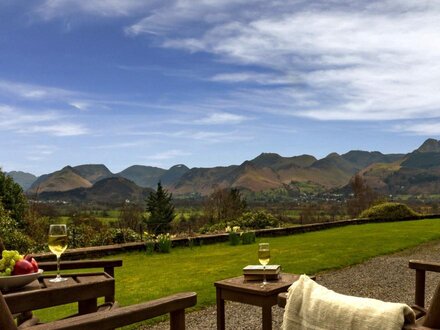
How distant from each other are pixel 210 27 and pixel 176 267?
19613 mm

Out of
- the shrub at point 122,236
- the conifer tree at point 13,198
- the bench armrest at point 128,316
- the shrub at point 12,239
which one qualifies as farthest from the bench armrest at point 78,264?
the conifer tree at point 13,198

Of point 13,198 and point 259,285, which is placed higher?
point 13,198

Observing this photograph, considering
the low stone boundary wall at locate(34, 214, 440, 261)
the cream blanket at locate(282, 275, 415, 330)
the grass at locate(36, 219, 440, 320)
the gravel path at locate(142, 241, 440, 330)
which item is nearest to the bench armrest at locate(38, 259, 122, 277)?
the gravel path at locate(142, 241, 440, 330)

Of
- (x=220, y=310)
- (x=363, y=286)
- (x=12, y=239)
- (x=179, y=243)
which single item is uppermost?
(x=220, y=310)

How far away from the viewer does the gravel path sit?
577cm

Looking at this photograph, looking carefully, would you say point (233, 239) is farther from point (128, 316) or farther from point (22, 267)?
point (128, 316)

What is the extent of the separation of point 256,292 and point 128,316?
1.40 metres

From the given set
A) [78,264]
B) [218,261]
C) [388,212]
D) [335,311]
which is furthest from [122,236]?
[388,212]

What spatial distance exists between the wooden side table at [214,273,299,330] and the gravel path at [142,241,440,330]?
5.71ft

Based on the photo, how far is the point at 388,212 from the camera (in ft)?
77.8

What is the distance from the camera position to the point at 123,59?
40094 mm

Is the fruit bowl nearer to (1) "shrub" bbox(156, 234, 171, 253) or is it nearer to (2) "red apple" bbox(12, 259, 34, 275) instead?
(2) "red apple" bbox(12, 259, 34, 275)

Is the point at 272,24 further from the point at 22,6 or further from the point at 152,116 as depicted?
the point at 152,116

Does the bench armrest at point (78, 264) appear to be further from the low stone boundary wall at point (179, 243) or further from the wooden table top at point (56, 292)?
the low stone boundary wall at point (179, 243)
